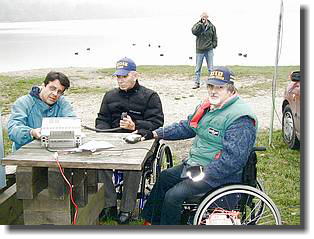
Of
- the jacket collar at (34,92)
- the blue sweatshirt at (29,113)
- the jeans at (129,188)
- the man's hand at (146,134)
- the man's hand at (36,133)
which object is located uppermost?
the jacket collar at (34,92)

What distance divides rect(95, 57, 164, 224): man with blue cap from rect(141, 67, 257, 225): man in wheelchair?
29 centimetres

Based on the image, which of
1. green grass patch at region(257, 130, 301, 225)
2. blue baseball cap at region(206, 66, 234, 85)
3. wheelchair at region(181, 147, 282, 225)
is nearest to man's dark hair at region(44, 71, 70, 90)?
blue baseball cap at region(206, 66, 234, 85)

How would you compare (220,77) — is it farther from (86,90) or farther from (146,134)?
(86,90)

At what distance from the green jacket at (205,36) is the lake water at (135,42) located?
0.13ft

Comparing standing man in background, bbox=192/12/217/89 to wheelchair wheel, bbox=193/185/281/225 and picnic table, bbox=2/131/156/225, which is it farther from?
wheelchair wheel, bbox=193/185/281/225

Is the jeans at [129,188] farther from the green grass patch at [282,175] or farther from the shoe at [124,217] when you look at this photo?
the green grass patch at [282,175]

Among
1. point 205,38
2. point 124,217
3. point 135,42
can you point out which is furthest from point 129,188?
point 205,38

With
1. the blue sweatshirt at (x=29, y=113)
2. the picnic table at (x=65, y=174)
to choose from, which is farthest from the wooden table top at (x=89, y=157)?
the blue sweatshirt at (x=29, y=113)

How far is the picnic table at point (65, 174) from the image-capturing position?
8.74 ft

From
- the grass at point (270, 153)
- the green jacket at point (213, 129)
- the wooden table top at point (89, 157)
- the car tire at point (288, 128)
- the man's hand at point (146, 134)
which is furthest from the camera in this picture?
the car tire at point (288, 128)

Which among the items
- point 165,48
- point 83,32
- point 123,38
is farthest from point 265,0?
point 83,32

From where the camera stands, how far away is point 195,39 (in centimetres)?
345

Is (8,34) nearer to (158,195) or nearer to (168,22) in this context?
(168,22)

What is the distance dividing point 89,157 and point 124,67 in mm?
951
